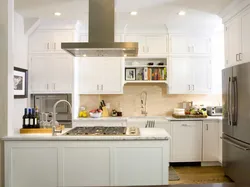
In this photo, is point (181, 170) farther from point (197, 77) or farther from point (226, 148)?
point (197, 77)

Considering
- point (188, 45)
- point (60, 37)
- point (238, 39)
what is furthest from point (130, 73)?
point (238, 39)

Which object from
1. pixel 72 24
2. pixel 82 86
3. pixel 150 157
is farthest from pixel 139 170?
pixel 72 24

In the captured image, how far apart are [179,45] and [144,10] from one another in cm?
140

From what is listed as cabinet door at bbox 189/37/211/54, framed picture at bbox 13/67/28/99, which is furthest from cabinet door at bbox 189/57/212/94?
framed picture at bbox 13/67/28/99

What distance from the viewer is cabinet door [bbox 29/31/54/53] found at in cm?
489

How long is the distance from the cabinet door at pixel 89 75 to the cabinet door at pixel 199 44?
6.34 ft

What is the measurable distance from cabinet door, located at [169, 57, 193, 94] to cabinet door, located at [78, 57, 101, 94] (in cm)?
146

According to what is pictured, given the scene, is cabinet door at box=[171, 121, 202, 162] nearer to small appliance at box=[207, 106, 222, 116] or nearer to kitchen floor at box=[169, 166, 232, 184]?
kitchen floor at box=[169, 166, 232, 184]

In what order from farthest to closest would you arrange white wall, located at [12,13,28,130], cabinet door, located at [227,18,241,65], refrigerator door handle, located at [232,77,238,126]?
white wall, located at [12,13,28,130] < cabinet door, located at [227,18,241,65] < refrigerator door handle, located at [232,77,238,126]

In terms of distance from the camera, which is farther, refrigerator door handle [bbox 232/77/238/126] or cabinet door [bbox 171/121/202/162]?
cabinet door [bbox 171/121/202/162]

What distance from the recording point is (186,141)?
494cm

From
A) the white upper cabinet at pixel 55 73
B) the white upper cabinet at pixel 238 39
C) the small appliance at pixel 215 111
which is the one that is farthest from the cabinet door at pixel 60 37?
the small appliance at pixel 215 111

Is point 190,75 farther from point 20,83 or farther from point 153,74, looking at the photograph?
point 20,83

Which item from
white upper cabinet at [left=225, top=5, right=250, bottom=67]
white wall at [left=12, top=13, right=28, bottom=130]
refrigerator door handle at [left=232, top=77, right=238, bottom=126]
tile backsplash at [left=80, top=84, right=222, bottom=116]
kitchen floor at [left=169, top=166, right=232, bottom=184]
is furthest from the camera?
tile backsplash at [left=80, top=84, right=222, bottom=116]
